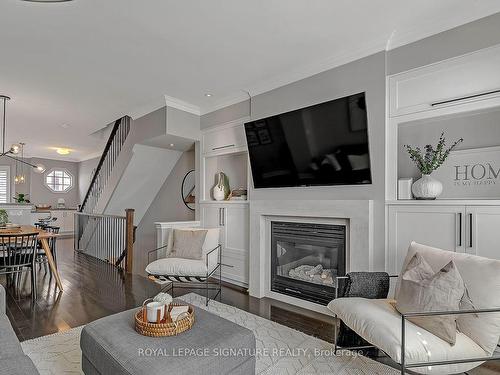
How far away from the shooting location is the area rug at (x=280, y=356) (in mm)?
2029

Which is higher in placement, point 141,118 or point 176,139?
point 141,118


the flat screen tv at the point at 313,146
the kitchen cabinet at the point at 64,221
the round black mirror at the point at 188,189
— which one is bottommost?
the kitchen cabinet at the point at 64,221

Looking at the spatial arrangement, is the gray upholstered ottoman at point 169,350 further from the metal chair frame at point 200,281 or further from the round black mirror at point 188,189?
the round black mirror at point 188,189

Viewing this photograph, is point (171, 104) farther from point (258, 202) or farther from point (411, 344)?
point (411, 344)

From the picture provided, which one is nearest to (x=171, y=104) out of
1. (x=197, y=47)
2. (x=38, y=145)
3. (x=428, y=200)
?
(x=197, y=47)

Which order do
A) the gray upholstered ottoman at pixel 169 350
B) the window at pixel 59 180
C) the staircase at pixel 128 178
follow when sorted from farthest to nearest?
the window at pixel 59 180 < the staircase at pixel 128 178 < the gray upholstered ottoman at pixel 169 350

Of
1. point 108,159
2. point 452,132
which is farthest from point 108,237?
point 452,132

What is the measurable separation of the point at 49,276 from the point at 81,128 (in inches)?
117

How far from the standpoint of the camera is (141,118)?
15.5ft

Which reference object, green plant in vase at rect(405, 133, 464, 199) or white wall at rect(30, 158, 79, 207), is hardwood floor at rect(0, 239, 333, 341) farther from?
white wall at rect(30, 158, 79, 207)

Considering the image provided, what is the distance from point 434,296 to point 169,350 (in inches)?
59.3

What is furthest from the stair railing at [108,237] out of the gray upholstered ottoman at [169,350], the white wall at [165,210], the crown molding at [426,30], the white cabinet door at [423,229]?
the crown molding at [426,30]

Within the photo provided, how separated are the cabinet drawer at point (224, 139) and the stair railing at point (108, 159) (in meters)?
1.77

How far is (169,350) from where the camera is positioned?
150 centimetres
